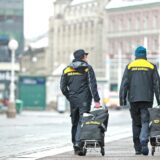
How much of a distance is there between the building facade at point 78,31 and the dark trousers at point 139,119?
120 metres

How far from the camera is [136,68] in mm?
15008

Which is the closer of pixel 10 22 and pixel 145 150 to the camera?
pixel 145 150

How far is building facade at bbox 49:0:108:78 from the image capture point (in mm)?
143125

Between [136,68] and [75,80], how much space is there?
1140mm

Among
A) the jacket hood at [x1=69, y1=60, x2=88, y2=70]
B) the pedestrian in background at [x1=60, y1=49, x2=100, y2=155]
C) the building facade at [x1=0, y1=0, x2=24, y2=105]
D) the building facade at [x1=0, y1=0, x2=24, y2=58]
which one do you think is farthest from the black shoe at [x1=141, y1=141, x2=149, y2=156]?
the building facade at [x1=0, y1=0, x2=24, y2=58]

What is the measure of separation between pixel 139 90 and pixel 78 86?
1155 mm

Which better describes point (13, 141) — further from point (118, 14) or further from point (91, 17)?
point (91, 17)

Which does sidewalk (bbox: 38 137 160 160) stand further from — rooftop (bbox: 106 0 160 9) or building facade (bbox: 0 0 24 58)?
rooftop (bbox: 106 0 160 9)

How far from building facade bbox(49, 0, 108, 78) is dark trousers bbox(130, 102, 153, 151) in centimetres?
12042

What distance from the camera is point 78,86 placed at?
1553cm

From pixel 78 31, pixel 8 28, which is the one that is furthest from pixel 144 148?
pixel 78 31

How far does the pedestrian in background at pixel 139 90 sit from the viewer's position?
584 inches

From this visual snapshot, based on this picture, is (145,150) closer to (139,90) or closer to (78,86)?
(139,90)

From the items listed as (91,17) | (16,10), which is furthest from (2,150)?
(91,17)
